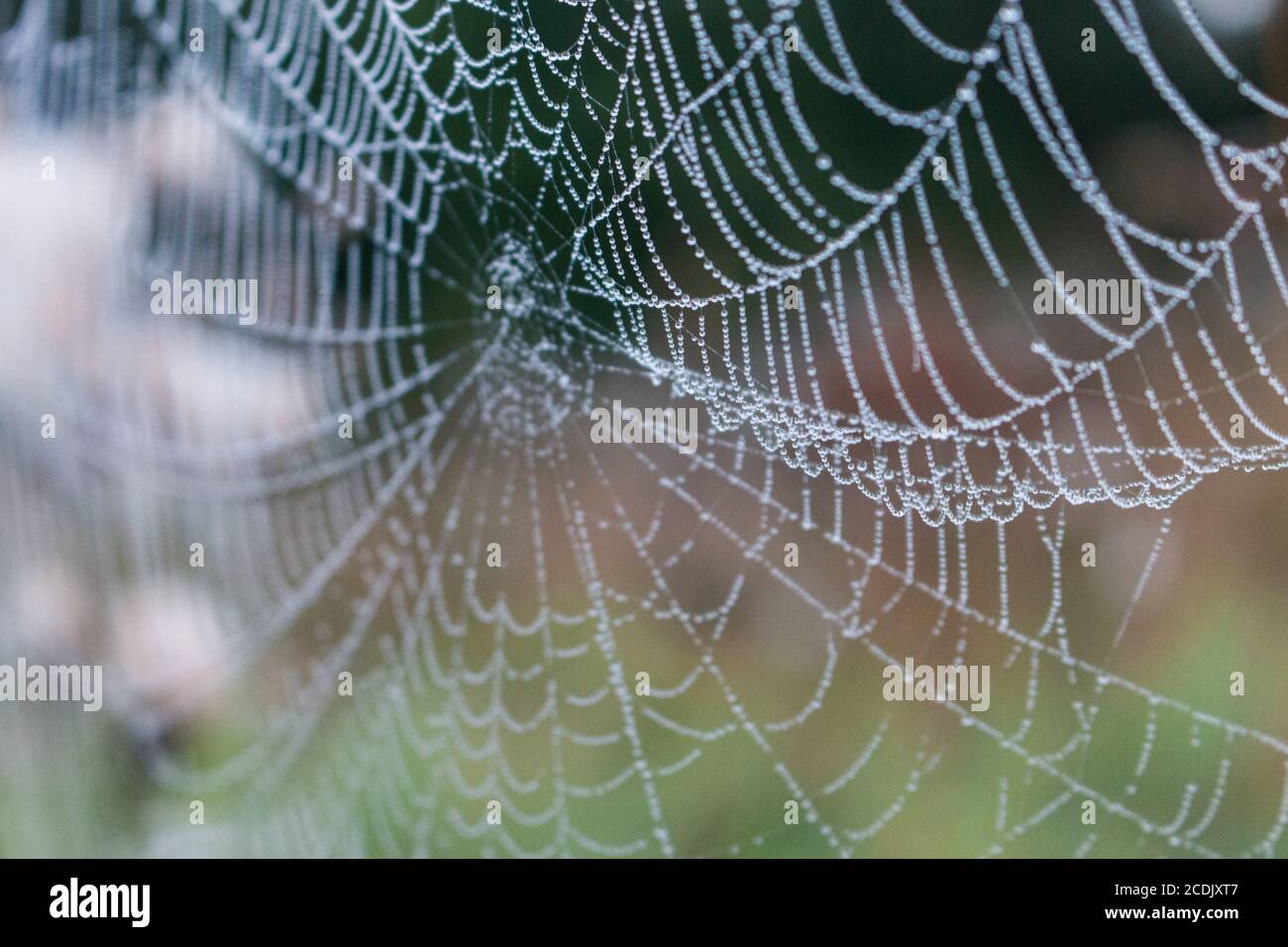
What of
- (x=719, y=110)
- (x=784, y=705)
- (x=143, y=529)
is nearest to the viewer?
(x=719, y=110)

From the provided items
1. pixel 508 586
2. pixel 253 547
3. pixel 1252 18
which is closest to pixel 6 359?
pixel 253 547

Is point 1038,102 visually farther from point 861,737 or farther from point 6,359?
point 6,359

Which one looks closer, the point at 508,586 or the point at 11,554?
the point at 11,554

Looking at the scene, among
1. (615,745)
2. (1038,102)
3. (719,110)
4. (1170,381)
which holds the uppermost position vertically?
(1038,102)

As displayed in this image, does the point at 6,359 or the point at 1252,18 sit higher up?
the point at 1252,18

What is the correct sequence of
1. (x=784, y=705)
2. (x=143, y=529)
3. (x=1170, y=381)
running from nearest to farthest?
(x=143, y=529)
(x=1170, y=381)
(x=784, y=705)

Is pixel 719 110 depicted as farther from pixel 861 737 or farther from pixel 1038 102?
pixel 861 737

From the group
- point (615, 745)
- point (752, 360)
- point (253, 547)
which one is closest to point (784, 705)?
point (615, 745)
